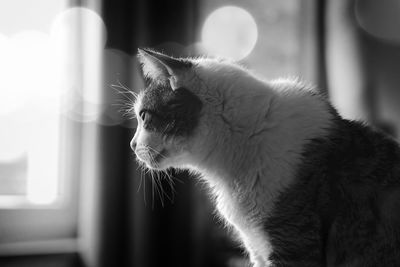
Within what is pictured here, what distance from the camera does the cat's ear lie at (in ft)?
3.12

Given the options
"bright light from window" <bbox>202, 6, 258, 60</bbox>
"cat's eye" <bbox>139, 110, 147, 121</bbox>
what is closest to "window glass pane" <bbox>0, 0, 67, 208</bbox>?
"bright light from window" <bbox>202, 6, 258, 60</bbox>

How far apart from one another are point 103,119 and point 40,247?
0.47 meters

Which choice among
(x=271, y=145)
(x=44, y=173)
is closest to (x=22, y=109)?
(x=44, y=173)

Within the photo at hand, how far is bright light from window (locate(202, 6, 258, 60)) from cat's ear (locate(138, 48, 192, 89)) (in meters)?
0.79

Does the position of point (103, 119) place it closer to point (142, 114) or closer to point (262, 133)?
point (142, 114)

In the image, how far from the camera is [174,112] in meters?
0.98

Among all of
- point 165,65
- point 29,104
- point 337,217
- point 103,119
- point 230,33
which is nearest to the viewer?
point 337,217

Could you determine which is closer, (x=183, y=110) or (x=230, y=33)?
(x=183, y=110)

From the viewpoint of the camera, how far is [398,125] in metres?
1.60

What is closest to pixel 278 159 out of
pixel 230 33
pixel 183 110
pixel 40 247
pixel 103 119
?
pixel 183 110

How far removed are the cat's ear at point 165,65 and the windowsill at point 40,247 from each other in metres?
0.78

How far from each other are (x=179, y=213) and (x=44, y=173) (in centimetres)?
50

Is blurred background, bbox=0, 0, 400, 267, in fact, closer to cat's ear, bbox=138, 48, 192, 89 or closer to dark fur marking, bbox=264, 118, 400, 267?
cat's ear, bbox=138, 48, 192, 89

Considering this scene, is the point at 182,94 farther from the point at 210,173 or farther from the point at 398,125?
the point at 398,125
